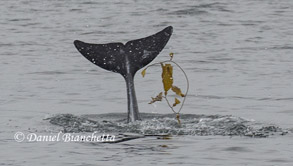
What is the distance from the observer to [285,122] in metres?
12.9

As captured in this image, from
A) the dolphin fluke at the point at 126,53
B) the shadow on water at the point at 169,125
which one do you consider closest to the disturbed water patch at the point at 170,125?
the shadow on water at the point at 169,125

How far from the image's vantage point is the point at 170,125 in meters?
12.5

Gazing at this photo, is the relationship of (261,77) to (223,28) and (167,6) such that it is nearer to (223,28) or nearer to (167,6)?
(223,28)

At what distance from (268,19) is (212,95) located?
14655 millimetres

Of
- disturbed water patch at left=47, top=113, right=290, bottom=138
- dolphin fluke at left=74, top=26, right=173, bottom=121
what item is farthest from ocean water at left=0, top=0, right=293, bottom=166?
dolphin fluke at left=74, top=26, right=173, bottom=121

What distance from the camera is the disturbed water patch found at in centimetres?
1193

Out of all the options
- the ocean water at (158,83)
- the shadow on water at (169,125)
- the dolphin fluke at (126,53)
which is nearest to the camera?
the ocean water at (158,83)

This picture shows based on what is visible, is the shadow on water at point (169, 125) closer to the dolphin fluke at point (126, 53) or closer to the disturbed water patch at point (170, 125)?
the disturbed water patch at point (170, 125)

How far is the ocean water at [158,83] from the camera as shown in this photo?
10.7 metres

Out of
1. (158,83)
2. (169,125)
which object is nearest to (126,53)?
(169,125)

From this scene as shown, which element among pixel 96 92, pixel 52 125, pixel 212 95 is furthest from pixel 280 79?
pixel 52 125

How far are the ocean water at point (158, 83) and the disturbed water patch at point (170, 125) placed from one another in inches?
1.1

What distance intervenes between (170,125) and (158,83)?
492cm

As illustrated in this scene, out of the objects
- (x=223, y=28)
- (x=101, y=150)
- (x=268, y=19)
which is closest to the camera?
(x=101, y=150)
